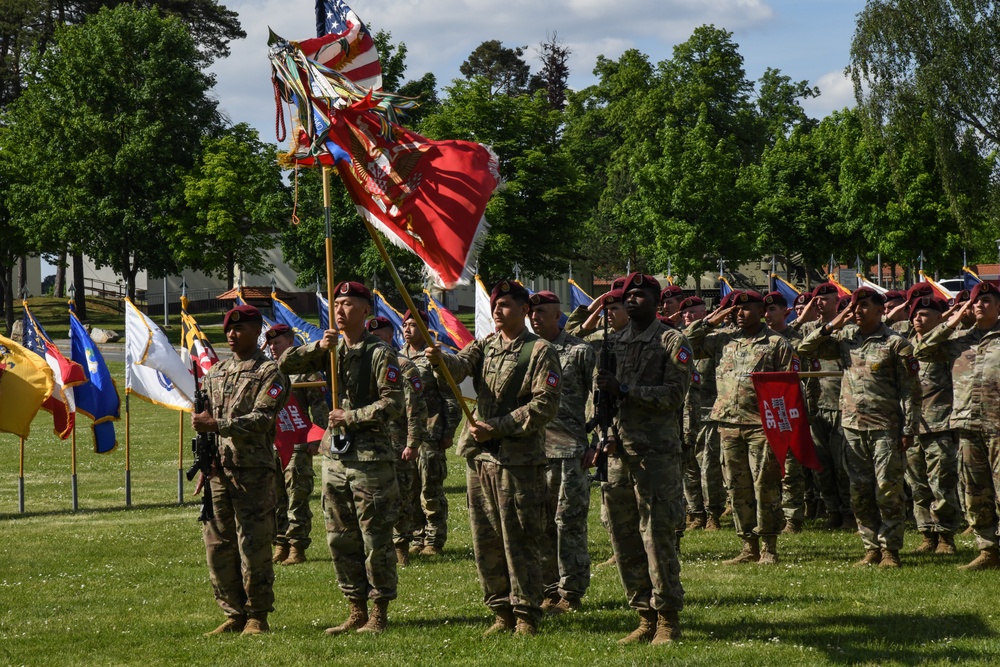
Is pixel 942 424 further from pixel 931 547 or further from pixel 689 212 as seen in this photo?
pixel 689 212

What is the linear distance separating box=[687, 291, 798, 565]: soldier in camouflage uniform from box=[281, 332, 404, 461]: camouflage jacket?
13.5ft

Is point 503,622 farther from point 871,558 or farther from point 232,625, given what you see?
point 871,558

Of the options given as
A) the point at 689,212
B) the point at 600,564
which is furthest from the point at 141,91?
the point at 600,564

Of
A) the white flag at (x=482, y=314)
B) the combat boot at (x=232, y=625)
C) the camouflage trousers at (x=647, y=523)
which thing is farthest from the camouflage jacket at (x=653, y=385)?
the white flag at (x=482, y=314)

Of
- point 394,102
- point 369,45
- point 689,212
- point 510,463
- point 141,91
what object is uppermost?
point 141,91

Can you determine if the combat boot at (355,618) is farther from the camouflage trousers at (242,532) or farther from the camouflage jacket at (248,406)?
the camouflage jacket at (248,406)

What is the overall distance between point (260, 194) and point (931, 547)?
49.5m

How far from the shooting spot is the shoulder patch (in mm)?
8508

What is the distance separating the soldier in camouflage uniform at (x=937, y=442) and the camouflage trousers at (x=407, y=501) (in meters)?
5.18

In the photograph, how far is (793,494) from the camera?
13.5 meters

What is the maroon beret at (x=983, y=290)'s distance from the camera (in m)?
10.8

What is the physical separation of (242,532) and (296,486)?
3.48 metres

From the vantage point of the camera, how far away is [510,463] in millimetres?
8586

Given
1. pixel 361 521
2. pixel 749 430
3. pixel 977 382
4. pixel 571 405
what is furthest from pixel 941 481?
pixel 361 521
